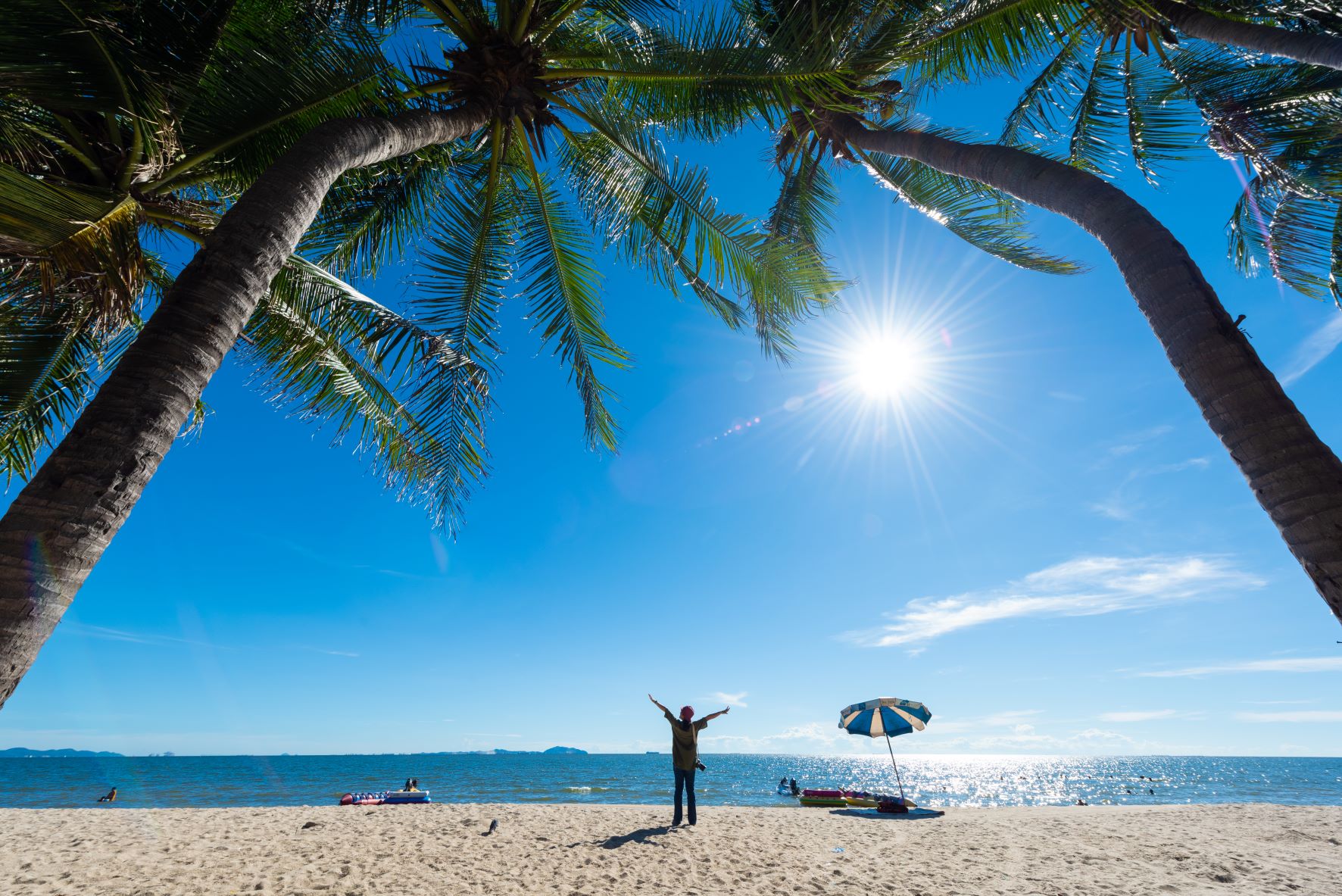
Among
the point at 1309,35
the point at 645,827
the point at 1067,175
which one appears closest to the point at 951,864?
the point at 645,827

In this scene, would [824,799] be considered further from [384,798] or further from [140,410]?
[140,410]

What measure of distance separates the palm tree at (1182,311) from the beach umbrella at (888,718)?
36.7 ft

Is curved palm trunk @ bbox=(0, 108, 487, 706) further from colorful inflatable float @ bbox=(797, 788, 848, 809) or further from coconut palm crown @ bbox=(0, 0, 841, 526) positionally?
colorful inflatable float @ bbox=(797, 788, 848, 809)

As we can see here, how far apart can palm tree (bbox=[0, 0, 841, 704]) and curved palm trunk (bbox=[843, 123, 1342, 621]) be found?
2.15 m

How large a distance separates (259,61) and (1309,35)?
7.69 metres

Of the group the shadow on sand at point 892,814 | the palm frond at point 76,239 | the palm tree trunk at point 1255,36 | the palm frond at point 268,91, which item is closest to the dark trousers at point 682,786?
the shadow on sand at point 892,814

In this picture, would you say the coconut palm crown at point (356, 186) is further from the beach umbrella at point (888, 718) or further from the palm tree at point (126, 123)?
the beach umbrella at point (888, 718)

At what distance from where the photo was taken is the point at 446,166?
6.68 meters

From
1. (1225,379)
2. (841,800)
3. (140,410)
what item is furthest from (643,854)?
(841,800)

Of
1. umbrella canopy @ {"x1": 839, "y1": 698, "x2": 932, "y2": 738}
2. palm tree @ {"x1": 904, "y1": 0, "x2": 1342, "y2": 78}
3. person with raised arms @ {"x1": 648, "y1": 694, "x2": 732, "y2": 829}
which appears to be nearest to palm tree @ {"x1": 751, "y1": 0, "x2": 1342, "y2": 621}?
palm tree @ {"x1": 904, "y1": 0, "x2": 1342, "y2": 78}

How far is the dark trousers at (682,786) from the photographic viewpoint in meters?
7.72

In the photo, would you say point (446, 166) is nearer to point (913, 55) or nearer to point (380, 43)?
point (380, 43)

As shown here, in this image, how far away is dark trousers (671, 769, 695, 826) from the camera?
25.3 ft

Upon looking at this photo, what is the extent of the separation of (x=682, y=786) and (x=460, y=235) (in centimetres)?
750
